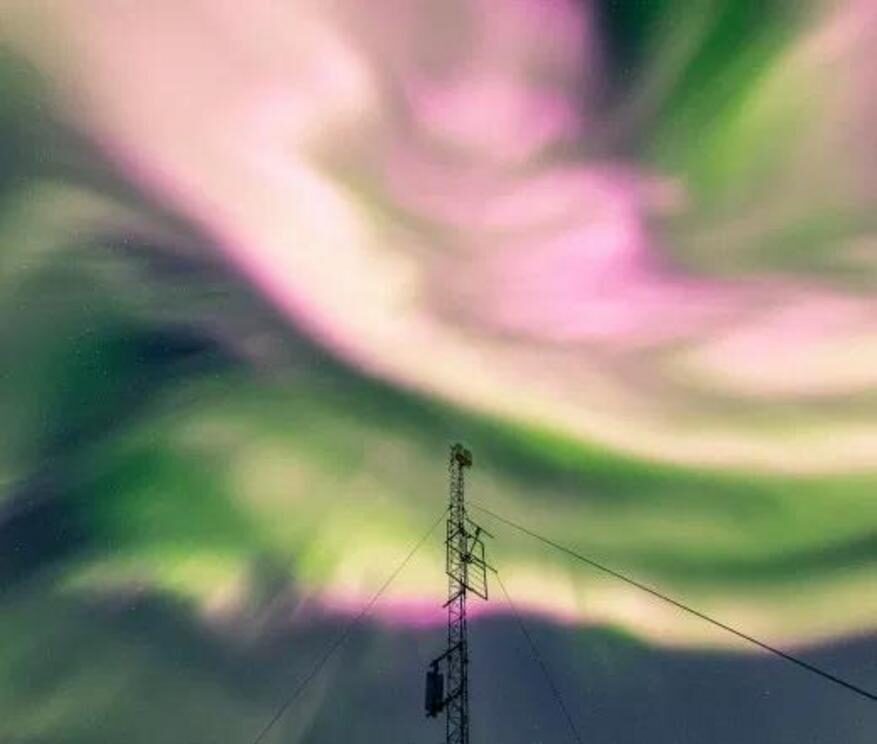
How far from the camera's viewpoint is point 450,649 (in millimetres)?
51281

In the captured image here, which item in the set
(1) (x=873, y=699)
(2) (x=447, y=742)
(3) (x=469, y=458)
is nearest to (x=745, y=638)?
(1) (x=873, y=699)

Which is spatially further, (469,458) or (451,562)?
(469,458)

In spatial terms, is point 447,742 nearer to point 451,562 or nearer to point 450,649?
point 450,649

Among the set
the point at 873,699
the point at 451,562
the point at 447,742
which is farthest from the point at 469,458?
the point at 873,699

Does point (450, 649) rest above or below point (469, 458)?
below

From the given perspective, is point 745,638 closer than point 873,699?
No

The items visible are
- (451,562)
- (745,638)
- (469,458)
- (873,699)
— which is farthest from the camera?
(469,458)

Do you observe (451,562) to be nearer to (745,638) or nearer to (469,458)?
(469,458)

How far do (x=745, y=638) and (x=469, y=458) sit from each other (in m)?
36.8

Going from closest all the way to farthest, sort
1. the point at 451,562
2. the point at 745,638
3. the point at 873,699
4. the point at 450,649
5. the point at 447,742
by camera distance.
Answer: the point at 873,699, the point at 745,638, the point at 447,742, the point at 450,649, the point at 451,562

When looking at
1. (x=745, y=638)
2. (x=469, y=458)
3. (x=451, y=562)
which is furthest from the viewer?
(x=469, y=458)

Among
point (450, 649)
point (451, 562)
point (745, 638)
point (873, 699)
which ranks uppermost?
point (451, 562)

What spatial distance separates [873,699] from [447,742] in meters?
34.7

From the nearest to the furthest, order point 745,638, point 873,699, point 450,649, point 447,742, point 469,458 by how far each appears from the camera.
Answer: point 873,699 → point 745,638 → point 447,742 → point 450,649 → point 469,458
